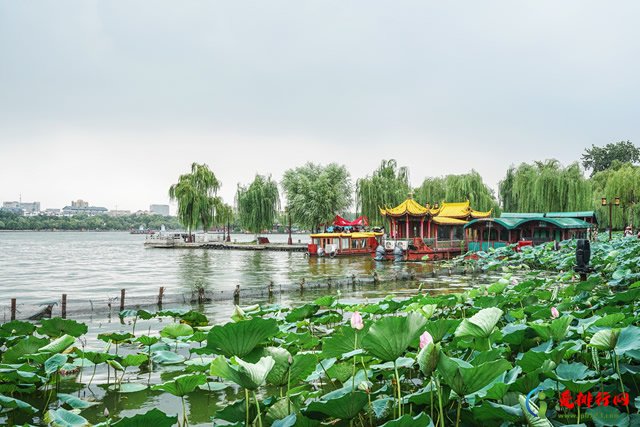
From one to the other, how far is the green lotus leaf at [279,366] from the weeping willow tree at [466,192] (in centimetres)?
3411

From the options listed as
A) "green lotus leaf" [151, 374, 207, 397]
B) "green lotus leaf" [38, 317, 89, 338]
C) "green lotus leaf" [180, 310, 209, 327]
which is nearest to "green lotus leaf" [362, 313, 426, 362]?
"green lotus leaf" [151, 374, 207, 397]

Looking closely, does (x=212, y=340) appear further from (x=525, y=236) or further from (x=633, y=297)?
(x=525, y=236)

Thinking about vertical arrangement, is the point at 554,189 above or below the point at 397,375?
above

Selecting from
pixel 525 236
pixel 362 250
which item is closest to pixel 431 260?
pixel 525 236

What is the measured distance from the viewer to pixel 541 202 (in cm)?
2986

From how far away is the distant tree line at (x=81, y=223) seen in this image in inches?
4497

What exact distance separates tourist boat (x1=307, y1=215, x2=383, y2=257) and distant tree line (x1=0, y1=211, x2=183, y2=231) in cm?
7796

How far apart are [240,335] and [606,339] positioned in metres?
1.66

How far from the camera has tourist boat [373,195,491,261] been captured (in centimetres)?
2795

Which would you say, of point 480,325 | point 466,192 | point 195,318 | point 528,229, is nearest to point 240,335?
point 480,325

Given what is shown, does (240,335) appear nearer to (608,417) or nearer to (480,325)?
(480,325)

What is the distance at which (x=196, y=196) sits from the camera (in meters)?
41.1

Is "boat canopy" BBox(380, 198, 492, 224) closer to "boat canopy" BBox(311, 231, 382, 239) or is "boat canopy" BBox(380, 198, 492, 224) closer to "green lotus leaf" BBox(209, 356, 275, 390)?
"boat canopy" BBox(311, 231, 382, 239)

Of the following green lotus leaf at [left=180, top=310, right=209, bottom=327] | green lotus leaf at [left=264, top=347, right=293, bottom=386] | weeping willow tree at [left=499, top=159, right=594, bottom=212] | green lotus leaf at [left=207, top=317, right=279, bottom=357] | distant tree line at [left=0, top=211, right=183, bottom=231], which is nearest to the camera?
green lotus leaf at [left=207, top=317, right=279, bottom=357]
